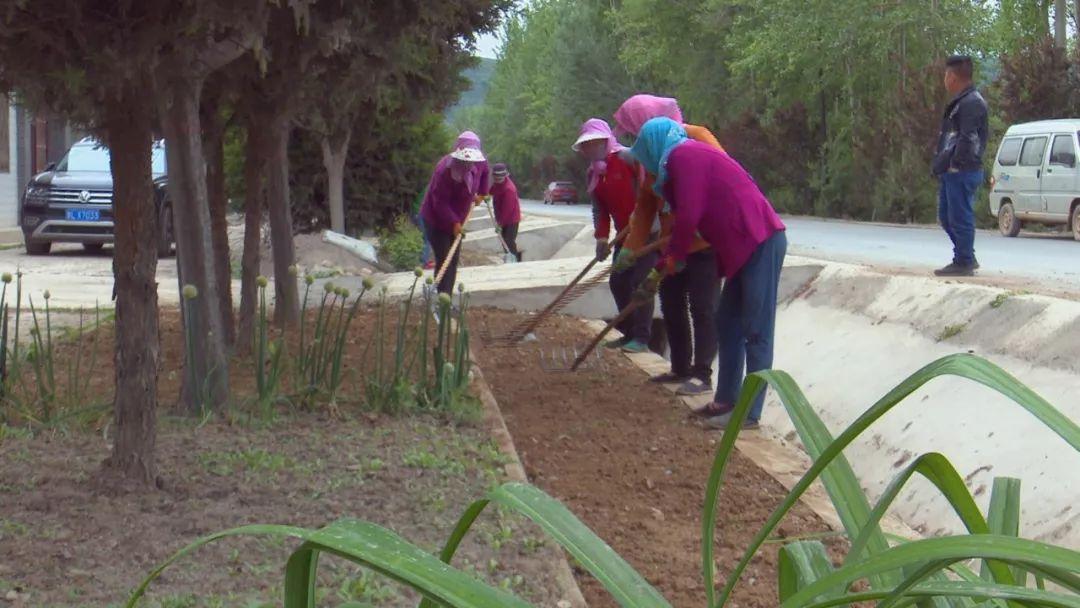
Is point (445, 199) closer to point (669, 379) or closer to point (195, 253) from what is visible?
point (669, 379)

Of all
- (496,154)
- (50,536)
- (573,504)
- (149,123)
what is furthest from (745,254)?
(496,154)

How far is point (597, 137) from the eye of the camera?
8969mm

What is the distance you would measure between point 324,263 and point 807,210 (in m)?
27.1

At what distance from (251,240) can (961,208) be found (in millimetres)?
5018

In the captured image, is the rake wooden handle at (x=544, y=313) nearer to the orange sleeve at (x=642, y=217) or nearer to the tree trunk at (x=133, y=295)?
the orange sleeve at (x=642, y=217)

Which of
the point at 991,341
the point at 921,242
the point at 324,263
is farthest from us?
the point at 921,242

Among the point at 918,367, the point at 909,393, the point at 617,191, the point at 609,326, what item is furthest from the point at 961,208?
the point at 909,393

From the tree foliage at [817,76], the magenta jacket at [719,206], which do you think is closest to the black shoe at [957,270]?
the magenta jacket at [719,206]

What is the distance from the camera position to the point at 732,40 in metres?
41.9

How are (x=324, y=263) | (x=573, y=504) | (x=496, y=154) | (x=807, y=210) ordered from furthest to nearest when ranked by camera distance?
(x=496, y=154) < (x=807, y=210) < (x=324, y=263) < (x=573, y=504)

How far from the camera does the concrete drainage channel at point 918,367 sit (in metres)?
6.00

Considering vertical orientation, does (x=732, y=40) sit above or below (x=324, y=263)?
above

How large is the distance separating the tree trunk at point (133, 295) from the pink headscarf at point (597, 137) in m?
4.77

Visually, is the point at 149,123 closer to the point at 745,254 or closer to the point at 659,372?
the point at 745,254
